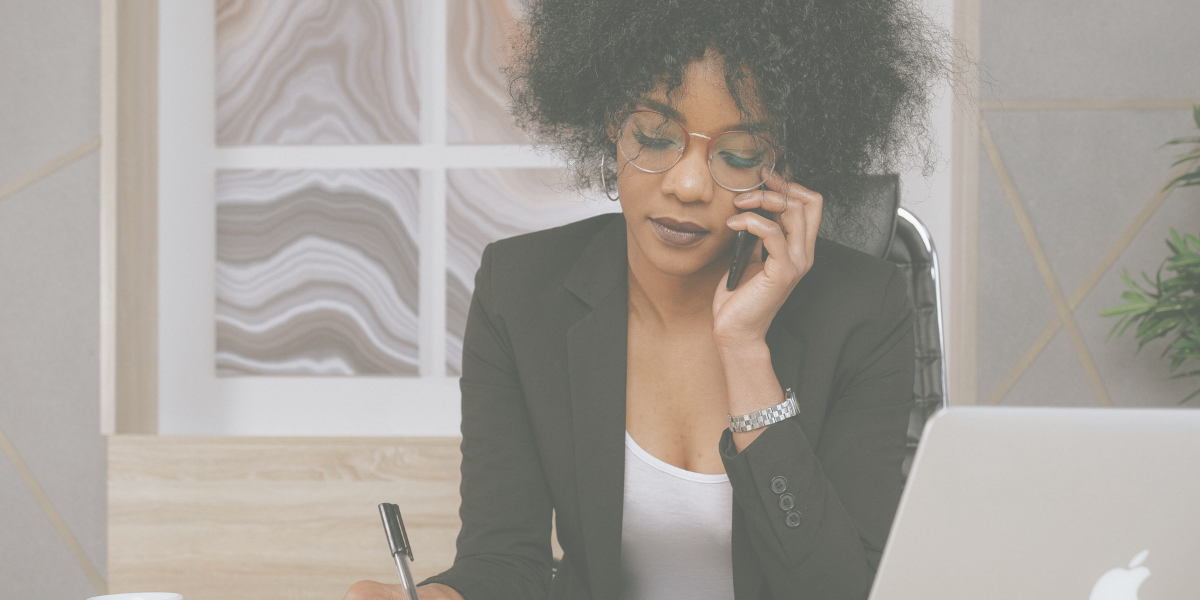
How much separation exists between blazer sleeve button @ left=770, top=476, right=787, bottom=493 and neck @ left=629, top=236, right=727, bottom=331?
0.34 meters

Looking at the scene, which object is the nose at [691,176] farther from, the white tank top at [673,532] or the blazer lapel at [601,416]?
the white tank top at [673,532]

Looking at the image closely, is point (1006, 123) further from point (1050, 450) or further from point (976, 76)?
point (1050, 450)

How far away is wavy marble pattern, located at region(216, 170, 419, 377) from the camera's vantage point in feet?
8.05

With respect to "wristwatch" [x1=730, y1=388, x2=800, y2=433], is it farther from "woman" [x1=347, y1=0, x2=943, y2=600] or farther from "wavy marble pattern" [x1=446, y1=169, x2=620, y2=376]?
"wavy marble pattern" [x1=446, y1=169, x2=620, y2=376]

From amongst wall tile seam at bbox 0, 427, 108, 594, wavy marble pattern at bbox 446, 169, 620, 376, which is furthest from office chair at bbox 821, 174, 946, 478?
wall tile seam at bbox 0, 427, 108, 594

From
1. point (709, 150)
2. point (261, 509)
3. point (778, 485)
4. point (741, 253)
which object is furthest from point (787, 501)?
point (261, 509)

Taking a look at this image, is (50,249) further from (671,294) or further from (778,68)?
(778,68)

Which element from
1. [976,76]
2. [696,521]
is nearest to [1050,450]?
[696,521]

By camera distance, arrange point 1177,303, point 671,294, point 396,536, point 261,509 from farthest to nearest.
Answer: point 261,509 → point 1177,303 → point 671,294 → point 396,536

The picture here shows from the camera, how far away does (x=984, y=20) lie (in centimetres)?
231

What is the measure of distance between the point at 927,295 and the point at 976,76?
1089 mm

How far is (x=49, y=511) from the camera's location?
2.37 meters

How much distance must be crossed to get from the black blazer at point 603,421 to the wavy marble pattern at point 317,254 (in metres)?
1.17

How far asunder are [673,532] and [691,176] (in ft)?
1.68
